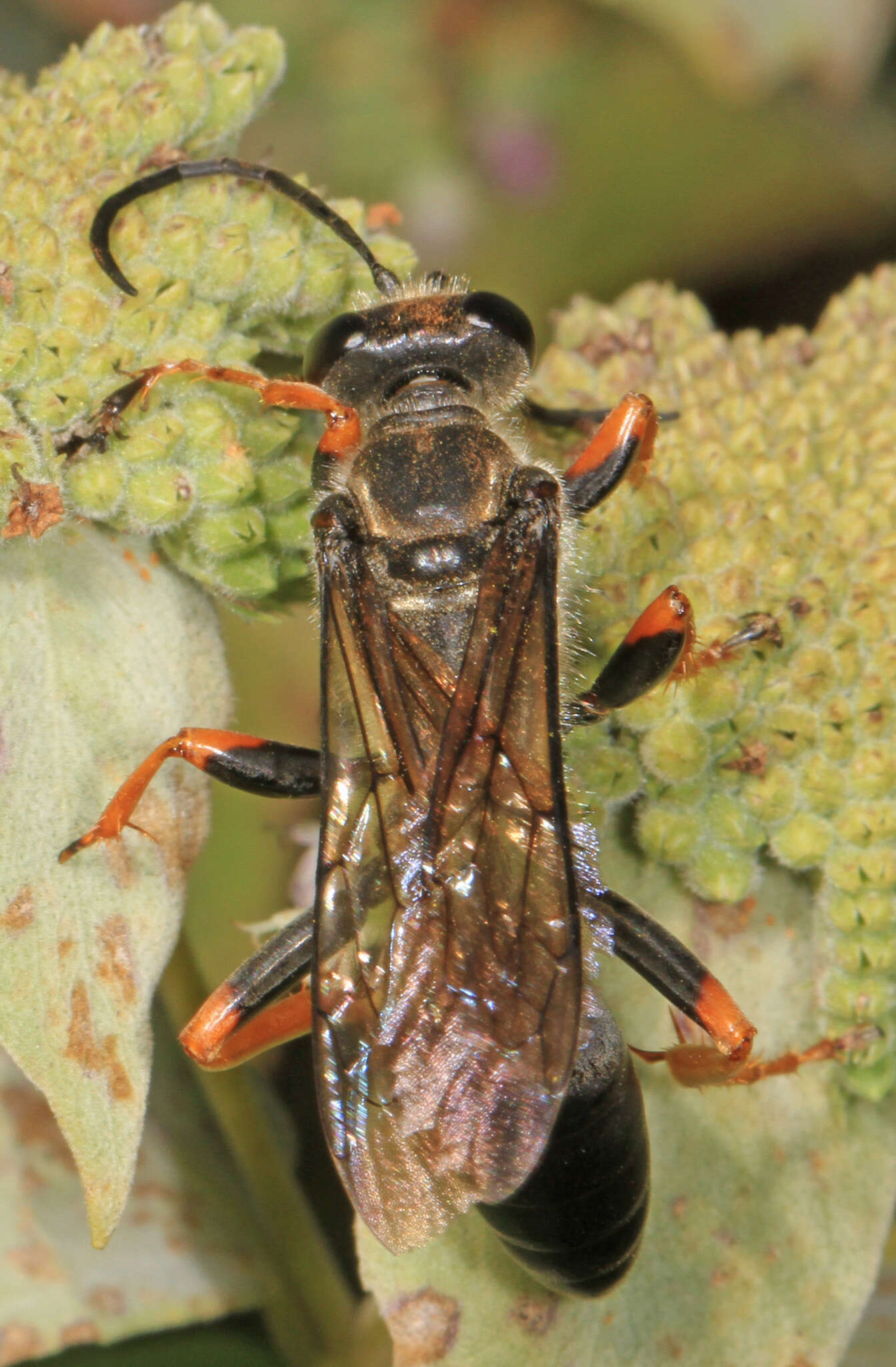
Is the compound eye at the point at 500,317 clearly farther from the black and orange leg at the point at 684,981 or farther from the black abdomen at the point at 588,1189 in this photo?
the black abdomen at the point at 588,1189

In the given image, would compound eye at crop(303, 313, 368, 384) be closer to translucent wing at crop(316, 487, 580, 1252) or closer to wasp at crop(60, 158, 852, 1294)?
wasp at crop(60, 158, 852, 1294)

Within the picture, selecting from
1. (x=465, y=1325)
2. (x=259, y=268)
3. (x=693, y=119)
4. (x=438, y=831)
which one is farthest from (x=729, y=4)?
(x=465, y=1325)

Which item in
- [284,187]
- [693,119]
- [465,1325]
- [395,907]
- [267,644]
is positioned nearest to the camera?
[395,907]

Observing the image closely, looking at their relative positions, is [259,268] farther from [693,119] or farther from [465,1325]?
[693,119]

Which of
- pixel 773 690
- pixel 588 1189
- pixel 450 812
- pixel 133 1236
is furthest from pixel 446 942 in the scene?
pixel 133 1236

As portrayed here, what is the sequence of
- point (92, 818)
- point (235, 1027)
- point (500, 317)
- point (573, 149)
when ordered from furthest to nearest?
1. point (573, 149)
2. point (500, 317)
3. point (235, 1027)
4. point (92, 818)

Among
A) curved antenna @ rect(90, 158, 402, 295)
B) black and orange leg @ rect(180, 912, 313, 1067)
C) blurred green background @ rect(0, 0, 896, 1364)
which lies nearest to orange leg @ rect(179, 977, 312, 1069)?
black and orange leg @ rect(180, 912, 313, 1067)

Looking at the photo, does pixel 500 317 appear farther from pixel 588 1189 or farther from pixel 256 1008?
pixel 588 1189
